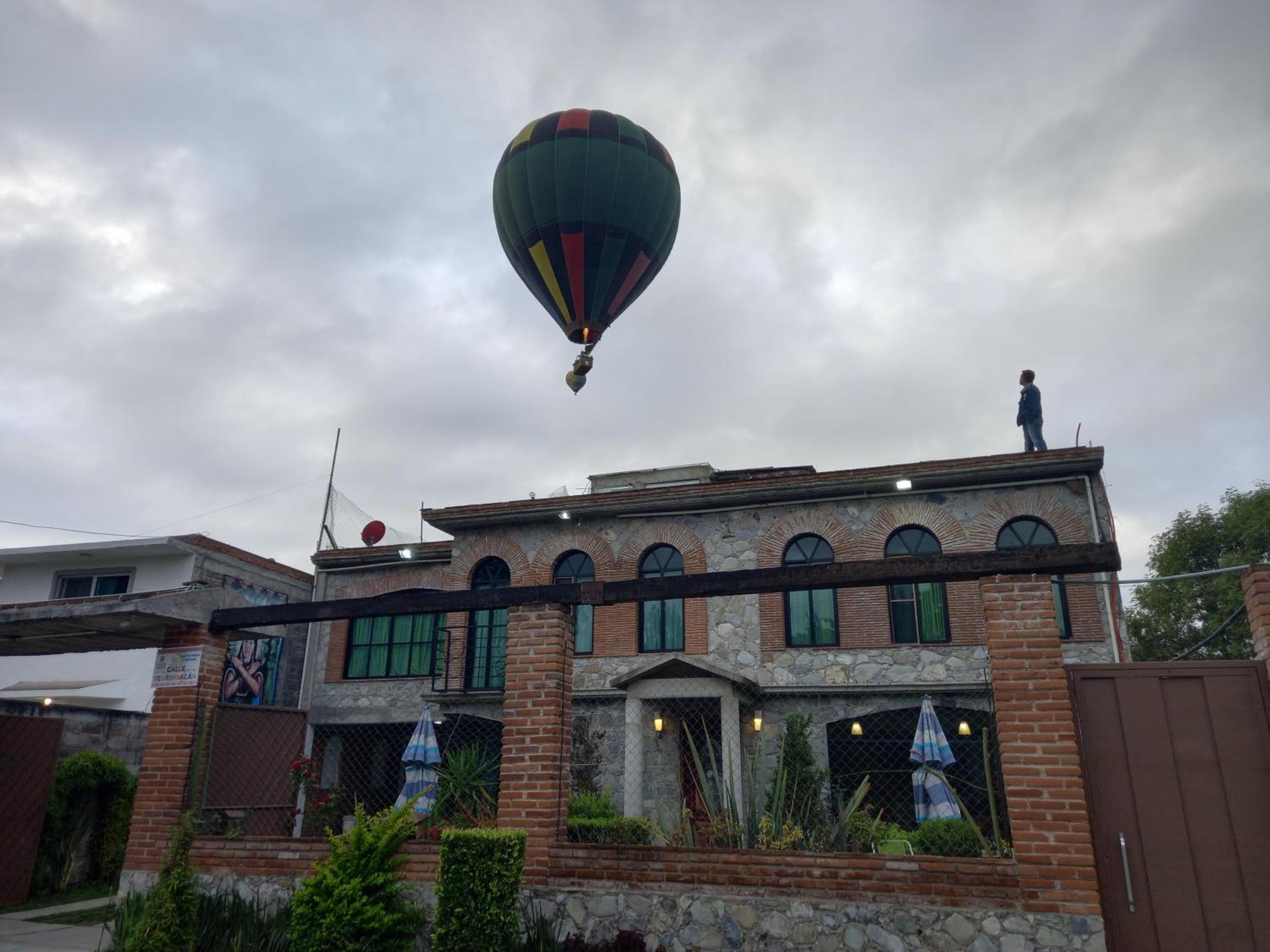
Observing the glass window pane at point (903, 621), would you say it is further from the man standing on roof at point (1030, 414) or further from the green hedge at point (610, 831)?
the green hedge at point (610, 831)

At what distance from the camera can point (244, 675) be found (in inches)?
815

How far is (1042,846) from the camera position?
227 inches

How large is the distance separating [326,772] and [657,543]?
8754 mm

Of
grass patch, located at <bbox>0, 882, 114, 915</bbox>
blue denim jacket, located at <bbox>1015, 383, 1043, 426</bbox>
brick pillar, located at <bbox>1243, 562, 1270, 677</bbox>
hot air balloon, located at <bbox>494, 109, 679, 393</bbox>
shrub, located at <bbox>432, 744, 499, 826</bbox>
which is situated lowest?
grass patch, located at <bbox>0, 882, 114, 915</bbox>

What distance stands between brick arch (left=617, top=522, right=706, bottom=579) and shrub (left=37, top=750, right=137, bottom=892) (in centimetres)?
925

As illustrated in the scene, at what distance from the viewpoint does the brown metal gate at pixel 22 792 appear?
11.7 meters

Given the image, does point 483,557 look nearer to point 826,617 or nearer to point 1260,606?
point 826,617

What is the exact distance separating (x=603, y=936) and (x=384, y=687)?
13254 millimetres

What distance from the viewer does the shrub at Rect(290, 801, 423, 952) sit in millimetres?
6152

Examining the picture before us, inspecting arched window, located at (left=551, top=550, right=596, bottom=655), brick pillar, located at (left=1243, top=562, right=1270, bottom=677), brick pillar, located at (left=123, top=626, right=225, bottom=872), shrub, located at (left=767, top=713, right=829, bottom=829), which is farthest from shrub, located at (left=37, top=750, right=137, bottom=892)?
brick pillar, located at (left=1243, top=562, right=1270, bottom=677)

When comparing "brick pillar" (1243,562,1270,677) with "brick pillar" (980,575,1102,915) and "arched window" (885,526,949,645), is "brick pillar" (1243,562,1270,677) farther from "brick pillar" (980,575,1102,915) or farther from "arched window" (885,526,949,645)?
"arched window" (885,526,949,645)

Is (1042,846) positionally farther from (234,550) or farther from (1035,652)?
(234,550)

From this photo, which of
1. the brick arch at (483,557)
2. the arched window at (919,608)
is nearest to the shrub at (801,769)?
the arched window at (919,608)

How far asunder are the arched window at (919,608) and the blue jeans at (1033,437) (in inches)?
101
